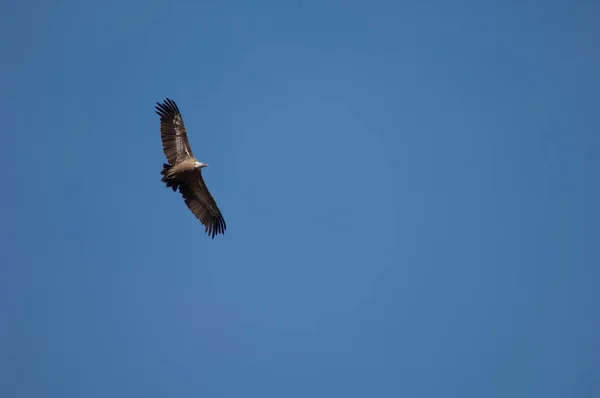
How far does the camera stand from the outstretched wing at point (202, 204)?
97.4 feet

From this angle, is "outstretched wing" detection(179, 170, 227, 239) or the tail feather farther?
"outstretched wing" detection(179, 170, 227, 239)

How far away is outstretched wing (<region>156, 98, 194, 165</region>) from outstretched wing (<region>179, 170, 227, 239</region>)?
46.3 inches

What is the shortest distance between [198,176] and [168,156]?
4.33ft

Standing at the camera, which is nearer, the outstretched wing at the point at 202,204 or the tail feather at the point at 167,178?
the tail feather at the point at 167,178

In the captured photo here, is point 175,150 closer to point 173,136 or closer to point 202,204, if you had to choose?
point 173,136

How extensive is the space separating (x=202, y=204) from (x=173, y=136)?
2981 millimetres

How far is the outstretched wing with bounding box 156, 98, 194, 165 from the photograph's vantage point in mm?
28656

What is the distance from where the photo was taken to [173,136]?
94.4ft

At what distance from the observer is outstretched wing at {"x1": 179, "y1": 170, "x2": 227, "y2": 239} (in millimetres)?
29688

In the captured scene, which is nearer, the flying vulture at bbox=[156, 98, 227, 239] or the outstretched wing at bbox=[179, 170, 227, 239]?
the flying vulture at bbox=[156, 98, 227, 239]

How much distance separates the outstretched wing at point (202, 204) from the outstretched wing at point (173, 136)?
1177 millimetres

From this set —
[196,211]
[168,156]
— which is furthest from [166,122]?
[196,211]

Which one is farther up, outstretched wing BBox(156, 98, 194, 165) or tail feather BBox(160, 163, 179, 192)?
outstretched wing BBox(156, 98, 194, 165)

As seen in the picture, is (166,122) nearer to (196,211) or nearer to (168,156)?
(168,156)
